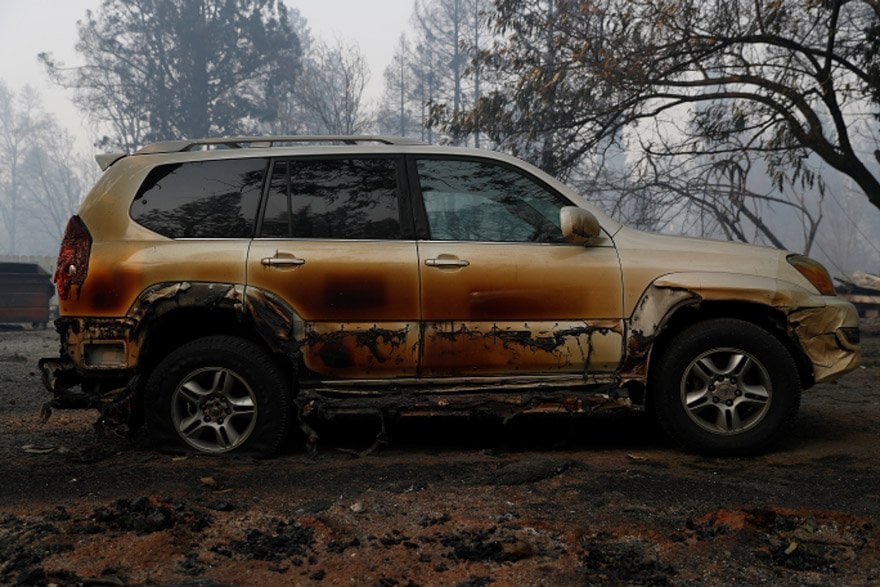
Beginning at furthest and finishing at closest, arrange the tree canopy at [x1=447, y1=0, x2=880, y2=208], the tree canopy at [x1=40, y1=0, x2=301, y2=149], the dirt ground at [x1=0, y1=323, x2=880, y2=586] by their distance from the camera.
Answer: the tree canopy at [x1=40, y1=0, x2=301, y2=149] → the tree canopy at [x1=447, y1=0, x2=880, y2=208] → the dirt ground at [x1=0, y1=323, x2=880, y2=586]

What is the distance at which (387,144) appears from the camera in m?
5.38

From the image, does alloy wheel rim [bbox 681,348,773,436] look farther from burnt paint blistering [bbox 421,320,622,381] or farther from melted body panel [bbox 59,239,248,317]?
melted body panel [bbox 59,239,248,317]

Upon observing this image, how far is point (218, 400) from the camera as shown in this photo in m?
4.91

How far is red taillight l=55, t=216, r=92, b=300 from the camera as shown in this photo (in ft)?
15.9

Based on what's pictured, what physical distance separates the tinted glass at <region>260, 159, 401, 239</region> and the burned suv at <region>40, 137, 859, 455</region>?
0.01m

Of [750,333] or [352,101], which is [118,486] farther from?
[352,101]

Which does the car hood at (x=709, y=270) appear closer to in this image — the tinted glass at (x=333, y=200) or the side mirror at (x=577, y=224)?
the side mirror at (x=577, y=224)

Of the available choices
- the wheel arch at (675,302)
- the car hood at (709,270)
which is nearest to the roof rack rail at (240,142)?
the car hood at (709,270)

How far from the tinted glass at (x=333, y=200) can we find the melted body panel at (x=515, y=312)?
406mm

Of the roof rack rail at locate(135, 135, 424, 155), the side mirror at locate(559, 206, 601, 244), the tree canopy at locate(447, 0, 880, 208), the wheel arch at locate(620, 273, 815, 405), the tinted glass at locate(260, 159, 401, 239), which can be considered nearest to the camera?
the side mirror at locate(559, 206, 601, 244)

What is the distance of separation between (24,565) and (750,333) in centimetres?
411

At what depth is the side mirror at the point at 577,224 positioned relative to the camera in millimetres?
4773

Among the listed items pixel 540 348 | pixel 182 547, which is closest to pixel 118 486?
pixel 182 547

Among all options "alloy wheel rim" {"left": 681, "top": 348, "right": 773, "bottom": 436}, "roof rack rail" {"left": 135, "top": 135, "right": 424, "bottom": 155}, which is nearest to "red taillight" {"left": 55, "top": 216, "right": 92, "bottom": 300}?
"roof rack rail" {"left": 135, "top": 135, "right": 424, "bottom": 155}
